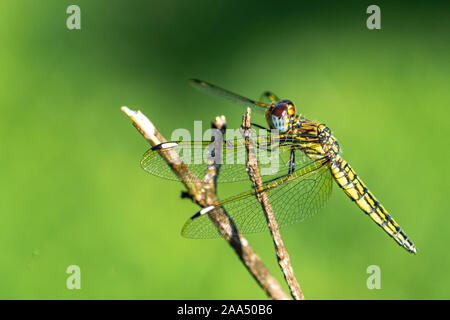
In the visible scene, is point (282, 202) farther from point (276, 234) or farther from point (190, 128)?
point (190, 128)

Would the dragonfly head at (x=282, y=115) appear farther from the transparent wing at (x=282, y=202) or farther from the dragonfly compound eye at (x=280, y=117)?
the transparent wing at (x=282, y=202)

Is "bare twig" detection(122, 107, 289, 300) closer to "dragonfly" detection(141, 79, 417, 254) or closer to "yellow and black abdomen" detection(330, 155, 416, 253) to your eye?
"dragonfly" detection(141, 79, 417, 254)

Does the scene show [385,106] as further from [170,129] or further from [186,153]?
[186,153]

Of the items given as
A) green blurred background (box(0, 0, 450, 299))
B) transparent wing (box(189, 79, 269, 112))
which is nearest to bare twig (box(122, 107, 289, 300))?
transparent wing (box(189, 79, 269, 112))

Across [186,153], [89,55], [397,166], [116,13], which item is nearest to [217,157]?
[186,153]
